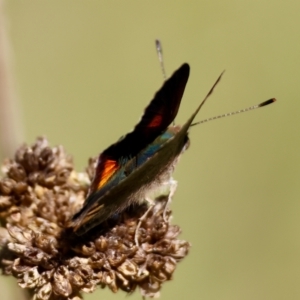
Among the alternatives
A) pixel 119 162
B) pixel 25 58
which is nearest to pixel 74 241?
pixel 119 162

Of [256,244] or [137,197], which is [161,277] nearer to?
[137,197]

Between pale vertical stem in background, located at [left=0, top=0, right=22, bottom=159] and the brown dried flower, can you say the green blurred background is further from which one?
the brown dried flower

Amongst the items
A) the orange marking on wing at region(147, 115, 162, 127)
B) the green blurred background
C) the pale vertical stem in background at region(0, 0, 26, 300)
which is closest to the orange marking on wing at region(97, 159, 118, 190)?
the orange marking on wing at region(147, 115, 162, 127)

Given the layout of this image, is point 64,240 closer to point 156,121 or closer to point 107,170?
point 107,170

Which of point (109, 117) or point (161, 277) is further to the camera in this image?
point (109, 117)

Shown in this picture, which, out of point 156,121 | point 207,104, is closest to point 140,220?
point 156,121
